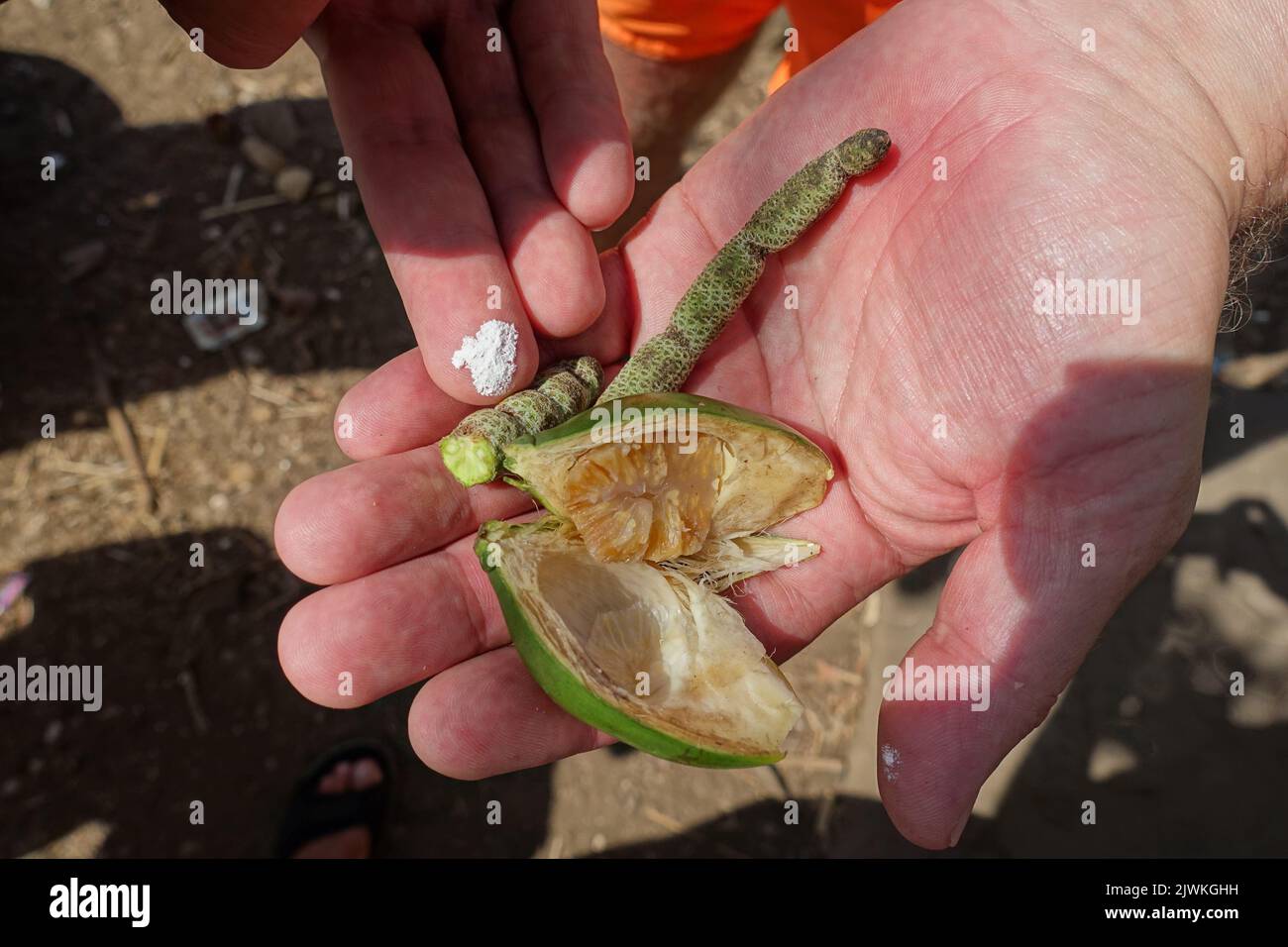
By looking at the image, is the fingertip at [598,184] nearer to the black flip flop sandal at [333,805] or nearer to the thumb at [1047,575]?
the thumb at [1047,575]

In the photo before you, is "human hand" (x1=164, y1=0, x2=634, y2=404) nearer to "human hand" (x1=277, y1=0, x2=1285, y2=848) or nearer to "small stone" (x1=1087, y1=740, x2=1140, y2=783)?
"human hand" (x1=277, y1=0, x2=1285, y2=848)

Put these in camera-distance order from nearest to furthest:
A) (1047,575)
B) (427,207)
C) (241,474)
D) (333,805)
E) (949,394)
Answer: (1047,575) < (949,394) < (427,207) < (333,805) < (241,474)

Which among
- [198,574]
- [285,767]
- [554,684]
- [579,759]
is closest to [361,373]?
[198,574]

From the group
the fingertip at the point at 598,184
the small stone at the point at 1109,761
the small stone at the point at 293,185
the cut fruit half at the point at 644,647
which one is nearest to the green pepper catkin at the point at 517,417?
the cut fruit half at the point at 644,647

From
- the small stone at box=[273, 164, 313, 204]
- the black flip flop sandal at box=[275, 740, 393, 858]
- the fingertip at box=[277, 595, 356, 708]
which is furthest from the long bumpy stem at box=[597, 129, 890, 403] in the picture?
the small stone at box=[273, 164, 313, 204]

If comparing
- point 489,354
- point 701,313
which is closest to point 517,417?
point 489,354

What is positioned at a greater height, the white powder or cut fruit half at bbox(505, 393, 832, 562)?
the white powder

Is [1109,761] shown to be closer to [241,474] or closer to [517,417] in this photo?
[517,417]
